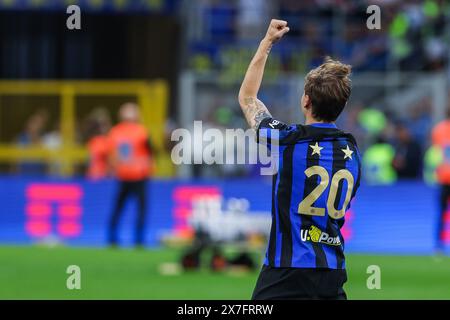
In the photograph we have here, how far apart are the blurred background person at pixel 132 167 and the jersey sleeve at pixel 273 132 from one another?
1336 cm

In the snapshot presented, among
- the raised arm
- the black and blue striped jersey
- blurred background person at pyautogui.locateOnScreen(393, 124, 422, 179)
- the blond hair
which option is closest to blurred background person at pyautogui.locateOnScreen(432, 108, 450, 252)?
blurred background person at pyautogui.locateOnScreen(393, 124, 422, 179)

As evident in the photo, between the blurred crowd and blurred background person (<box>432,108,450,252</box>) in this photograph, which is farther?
the blurred crowd

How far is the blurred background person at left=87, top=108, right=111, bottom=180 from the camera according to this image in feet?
69.2

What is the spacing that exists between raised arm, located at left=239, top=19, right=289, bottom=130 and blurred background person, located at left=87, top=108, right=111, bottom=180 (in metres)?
14.3

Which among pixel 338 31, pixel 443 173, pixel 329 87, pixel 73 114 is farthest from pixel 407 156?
pixel 329 87

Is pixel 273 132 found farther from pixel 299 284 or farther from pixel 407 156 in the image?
pixel 407 156

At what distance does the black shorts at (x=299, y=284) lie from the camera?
609cm

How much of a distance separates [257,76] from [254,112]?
0.21m

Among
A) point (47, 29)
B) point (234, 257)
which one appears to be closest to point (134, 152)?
point (234, 257)

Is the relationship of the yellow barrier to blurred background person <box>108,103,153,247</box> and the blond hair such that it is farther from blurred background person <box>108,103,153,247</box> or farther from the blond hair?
the blond hair
